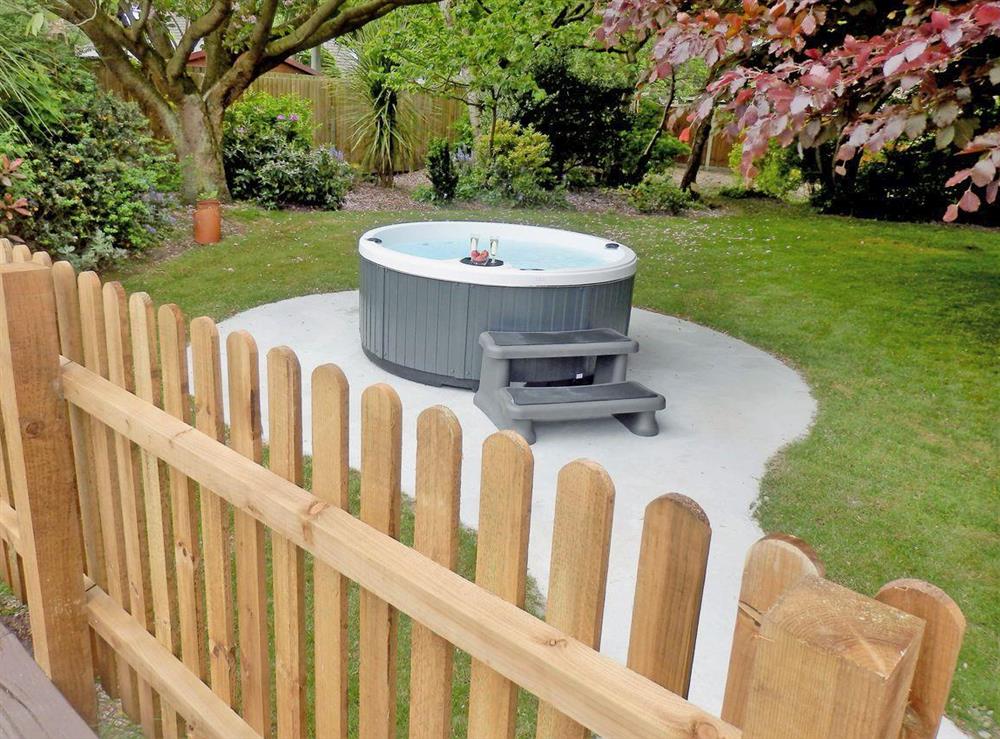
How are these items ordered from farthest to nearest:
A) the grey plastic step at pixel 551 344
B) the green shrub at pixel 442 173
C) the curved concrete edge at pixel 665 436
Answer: the green shrub at pixel 442 173
the grey plastic step at pixel 551 344
the curved concrete edge at pixel 665 436

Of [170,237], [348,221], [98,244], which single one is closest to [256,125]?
[348,221]

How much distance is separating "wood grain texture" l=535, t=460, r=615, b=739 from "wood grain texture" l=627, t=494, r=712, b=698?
5 centimetres

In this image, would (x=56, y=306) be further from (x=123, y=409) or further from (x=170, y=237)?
(x=170, y=237)

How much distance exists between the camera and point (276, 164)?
10.4 meters

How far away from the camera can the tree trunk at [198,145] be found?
9625mm

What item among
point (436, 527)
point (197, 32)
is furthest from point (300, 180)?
point (436, 527)

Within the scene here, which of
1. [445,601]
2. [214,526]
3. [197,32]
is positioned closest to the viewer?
[445,601]

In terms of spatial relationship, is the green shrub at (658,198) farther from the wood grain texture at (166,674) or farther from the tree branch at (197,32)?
the wood grain texture at (166,674)

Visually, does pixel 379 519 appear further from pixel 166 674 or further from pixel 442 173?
pixel 442 173

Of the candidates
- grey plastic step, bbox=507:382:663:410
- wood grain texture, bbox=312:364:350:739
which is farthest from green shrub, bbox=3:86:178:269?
wood grain texture, bbox=312:364:350:739

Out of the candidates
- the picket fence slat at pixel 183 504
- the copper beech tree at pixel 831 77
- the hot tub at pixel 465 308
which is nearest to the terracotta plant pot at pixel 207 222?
the hot tub at pixel 465 308

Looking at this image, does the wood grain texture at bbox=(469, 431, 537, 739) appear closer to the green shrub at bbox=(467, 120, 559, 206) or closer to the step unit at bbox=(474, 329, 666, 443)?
the step unit at bbox=(474, 329, 666, 443)

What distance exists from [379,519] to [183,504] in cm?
66

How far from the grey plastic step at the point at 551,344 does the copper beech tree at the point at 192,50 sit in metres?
5.85
